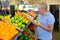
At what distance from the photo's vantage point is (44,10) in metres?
4.26

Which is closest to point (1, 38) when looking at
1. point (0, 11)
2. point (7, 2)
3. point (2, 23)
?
point (2, 23)

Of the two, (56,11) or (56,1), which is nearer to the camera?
(56,1)

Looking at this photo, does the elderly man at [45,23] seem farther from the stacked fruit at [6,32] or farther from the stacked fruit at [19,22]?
the stacked fruit at [6,32]

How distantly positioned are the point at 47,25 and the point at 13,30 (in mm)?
1378

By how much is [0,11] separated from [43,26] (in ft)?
2.89

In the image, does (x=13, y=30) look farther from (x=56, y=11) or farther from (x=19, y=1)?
(x=56, y=11)

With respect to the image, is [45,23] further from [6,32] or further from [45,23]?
[6,32]

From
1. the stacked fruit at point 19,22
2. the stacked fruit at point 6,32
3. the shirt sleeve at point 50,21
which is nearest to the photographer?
the stacked fruit at point 6,32

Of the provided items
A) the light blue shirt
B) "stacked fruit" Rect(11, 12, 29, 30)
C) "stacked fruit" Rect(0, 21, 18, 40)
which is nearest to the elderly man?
the light blue shirt

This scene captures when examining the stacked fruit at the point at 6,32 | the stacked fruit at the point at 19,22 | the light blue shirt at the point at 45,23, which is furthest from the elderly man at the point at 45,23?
the stacked fruit at the point at 6,32

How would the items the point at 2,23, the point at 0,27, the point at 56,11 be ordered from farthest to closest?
the point at 56,11 < the point at 2,23 < the point at 0,27

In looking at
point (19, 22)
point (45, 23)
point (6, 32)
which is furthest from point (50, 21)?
point (6, 32)

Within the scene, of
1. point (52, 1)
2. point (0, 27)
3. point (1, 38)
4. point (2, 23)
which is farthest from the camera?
point (52, 1)

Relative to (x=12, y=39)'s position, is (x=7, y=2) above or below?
above
